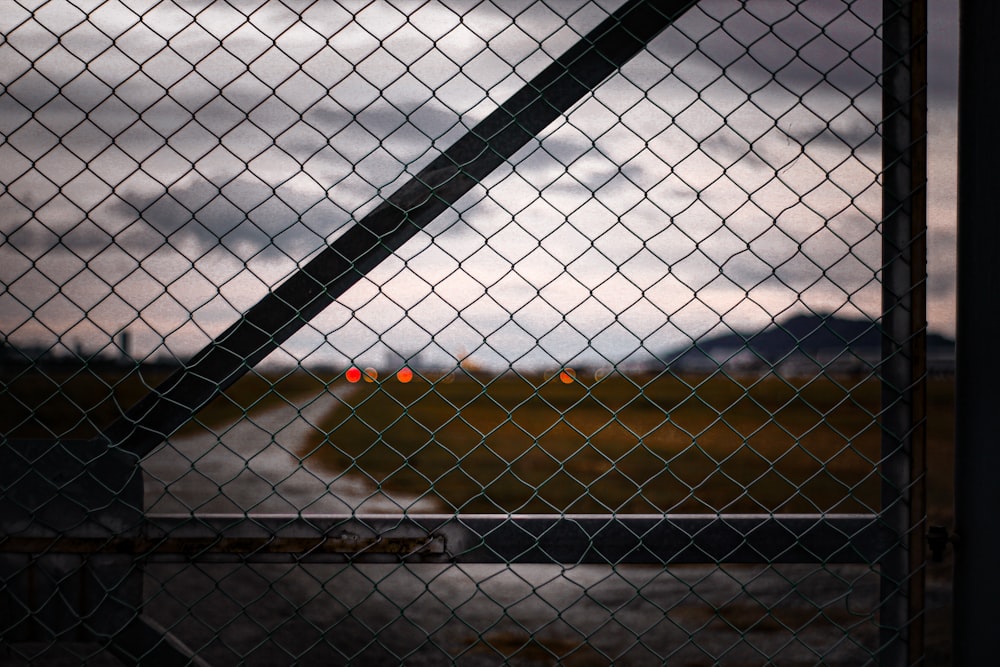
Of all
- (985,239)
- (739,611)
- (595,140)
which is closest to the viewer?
(985,239)

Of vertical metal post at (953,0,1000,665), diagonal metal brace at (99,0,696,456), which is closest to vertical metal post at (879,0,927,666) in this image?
vertical metal post at (953,0,1000,665)

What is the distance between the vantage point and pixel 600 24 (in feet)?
5.33

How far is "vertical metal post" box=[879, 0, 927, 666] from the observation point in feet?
5.37

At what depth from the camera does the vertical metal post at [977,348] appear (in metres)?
1.54

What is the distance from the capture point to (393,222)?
5.28ft

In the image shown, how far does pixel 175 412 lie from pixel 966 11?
199 cm

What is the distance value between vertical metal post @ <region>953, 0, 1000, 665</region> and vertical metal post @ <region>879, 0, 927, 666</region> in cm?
7

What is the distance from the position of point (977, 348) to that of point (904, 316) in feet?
0.52

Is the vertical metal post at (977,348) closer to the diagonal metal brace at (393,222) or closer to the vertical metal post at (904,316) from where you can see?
A: the vertical metal post at (904,316)

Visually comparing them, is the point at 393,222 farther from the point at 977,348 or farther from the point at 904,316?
the point at 977,348

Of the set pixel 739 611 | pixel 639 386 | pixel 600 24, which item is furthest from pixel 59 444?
pixel 739 611

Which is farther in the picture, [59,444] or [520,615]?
[520,615]

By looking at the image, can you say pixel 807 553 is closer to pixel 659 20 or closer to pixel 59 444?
pixel 659 20

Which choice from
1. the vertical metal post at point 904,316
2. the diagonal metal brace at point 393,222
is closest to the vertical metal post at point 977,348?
the vertical metal post at point 904,316
